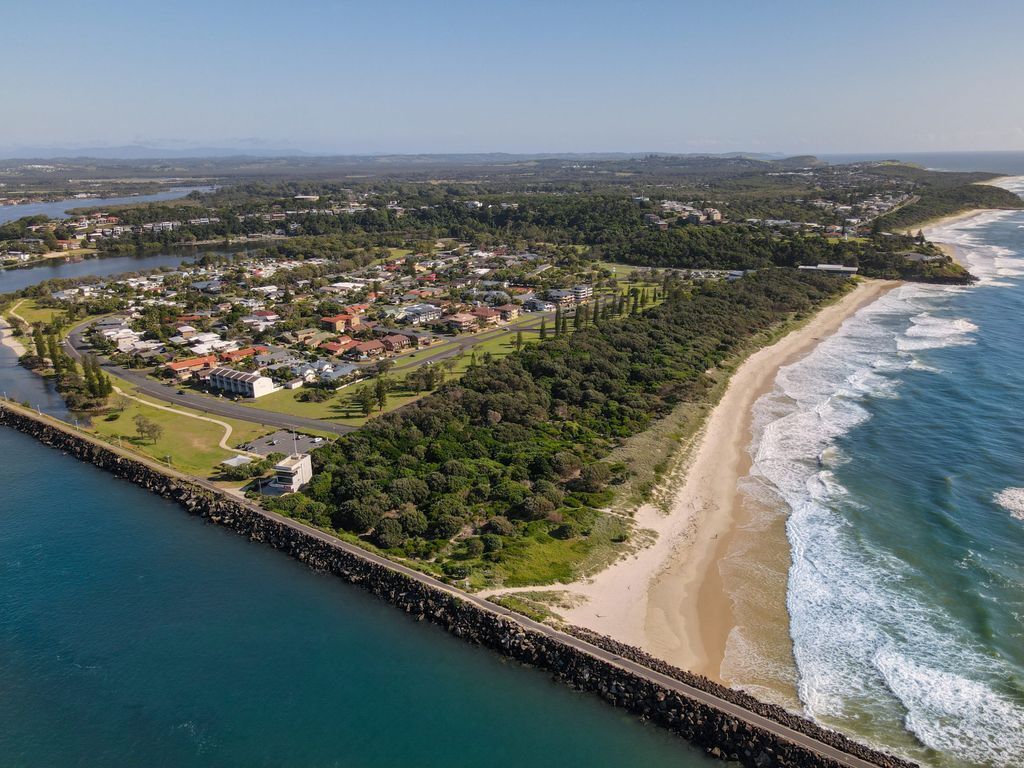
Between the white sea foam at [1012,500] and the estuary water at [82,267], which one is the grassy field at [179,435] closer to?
the white sea foam at [1012,500]

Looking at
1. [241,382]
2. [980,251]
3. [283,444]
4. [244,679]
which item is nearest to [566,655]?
[244,679]

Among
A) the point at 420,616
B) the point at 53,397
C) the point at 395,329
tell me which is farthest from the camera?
the point at 395,329

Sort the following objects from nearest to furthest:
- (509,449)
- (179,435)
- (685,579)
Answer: (685,579) < (509,449) < (179,435)

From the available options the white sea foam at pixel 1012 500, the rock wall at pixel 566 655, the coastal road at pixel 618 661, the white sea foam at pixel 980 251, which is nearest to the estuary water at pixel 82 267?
the rock wall at pixel 566 655

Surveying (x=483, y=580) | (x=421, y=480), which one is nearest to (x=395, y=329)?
(x=421, y=480)

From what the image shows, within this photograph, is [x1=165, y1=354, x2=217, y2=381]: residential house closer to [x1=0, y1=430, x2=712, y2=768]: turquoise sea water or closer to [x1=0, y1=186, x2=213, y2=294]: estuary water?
[x1=0, y1=430, x2=712, y2=768]: turquoise sea water

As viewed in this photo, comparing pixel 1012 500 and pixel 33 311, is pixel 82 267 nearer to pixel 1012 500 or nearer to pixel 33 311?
pixel 33 311

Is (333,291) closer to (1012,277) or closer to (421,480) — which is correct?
(421,480)
